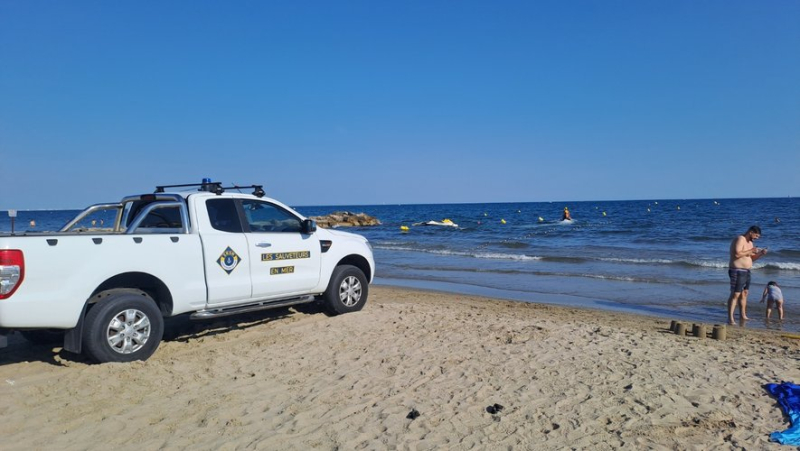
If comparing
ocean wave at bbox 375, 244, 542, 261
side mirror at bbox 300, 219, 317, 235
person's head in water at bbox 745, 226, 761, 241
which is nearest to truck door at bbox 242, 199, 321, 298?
side mirror at bbox 300, 219, 317, 235

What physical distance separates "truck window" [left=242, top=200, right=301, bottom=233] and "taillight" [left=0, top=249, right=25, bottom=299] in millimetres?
2693

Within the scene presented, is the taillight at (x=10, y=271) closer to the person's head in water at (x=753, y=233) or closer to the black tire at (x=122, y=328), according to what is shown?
the black tire at (x=122, y=328)

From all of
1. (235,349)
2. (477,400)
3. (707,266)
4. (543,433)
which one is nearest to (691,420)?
(543,433)

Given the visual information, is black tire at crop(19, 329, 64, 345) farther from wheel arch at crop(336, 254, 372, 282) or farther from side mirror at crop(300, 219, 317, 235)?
wheel arch at crop(336, 254, 372, 282)

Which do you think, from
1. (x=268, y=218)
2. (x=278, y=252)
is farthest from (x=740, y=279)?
(x=268, y=218)

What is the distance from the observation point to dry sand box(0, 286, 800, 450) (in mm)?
4227

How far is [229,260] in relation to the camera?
6.79 m

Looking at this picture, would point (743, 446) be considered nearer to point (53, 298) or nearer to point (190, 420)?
point (190, 420)

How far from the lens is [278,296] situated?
24.4 ft

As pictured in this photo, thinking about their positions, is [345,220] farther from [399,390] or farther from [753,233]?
[399,390]

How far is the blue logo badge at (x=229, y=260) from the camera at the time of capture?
6.71 m

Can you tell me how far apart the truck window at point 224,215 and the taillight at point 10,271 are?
2.15 metres

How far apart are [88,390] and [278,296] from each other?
2704 mm

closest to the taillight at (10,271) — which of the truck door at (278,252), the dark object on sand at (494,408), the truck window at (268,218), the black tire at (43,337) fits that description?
the black tire at (43,337)
